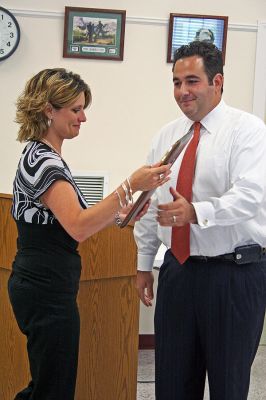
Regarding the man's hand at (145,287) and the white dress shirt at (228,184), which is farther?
the man's hand at (145,287)

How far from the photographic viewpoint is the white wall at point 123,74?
3.49 meters

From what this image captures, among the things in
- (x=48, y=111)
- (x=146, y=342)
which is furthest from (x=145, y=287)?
(x=146, y=342)

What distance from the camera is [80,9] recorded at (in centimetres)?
346

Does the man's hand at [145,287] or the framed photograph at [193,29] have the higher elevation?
the framed photograph at [193,29]

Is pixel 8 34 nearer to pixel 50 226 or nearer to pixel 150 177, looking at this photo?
pixel 50 226

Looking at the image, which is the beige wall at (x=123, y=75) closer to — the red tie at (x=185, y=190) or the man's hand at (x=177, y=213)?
the red tie at (x=185, y=190)

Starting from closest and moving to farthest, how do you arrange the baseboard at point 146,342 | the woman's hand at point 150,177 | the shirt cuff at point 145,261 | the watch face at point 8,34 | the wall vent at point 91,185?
the woman's hand at point 150,177 < the shirt cuff at point 145,261 < the wall vent at point 91,185 < the watch face at point 8,34 < the baseboard at point 146,342

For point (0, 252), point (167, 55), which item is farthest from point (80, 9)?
point (0, 252)

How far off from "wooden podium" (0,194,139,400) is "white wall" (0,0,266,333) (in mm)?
1310

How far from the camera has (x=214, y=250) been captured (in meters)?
1.73

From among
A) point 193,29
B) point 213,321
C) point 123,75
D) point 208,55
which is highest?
point 193,29

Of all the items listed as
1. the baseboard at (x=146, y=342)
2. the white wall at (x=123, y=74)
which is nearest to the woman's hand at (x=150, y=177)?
the white wall at (x=123, y=74)

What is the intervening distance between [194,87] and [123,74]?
1.88 m

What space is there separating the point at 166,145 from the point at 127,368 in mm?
1019
